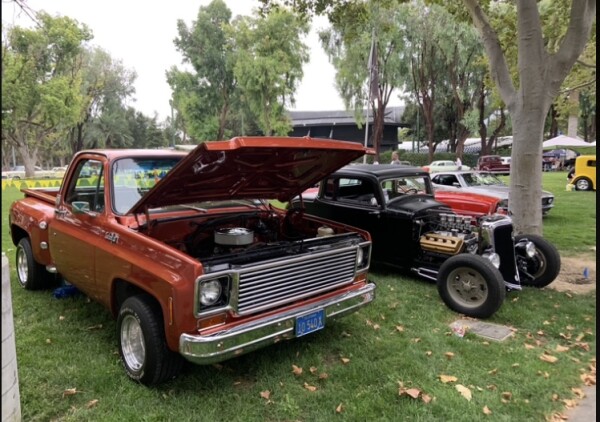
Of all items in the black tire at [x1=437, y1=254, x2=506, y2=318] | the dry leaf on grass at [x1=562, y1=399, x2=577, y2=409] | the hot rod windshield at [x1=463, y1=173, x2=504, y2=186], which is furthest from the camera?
the hot rod windshield at [x1=463, y1=173, x2=504, y2=186]

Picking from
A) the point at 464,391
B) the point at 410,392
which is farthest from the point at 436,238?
the point at 410,392

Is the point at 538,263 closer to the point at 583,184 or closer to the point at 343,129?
the point at 583,184

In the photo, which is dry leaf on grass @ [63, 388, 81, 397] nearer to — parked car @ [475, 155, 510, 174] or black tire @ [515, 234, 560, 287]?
black tire @ [515, 234, 560, 287]

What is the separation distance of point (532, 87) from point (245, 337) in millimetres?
5920

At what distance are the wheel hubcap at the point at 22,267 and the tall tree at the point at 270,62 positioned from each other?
2777 cm

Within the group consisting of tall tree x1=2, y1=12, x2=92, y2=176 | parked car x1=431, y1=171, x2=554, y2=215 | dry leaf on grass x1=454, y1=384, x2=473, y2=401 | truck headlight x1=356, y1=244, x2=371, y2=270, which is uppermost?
tall tree x1=2, y1=12, x2=92, y2=176

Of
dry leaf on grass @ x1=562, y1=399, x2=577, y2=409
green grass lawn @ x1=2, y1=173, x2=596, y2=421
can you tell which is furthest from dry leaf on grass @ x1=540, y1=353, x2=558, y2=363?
dry leaf on grass @ x1=562, y1=399, x2=577, y2=409

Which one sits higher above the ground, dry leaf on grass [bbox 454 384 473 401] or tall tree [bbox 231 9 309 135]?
tall tree [bbox 231 9 309 135]

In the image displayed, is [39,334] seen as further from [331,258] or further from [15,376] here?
[331,258]

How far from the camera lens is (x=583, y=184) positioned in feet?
61.9

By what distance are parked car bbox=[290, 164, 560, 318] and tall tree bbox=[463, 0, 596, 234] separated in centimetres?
87

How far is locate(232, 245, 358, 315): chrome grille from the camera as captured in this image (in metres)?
3.39

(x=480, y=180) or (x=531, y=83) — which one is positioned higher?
(x=531, y=83)

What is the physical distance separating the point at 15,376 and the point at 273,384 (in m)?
1.83
